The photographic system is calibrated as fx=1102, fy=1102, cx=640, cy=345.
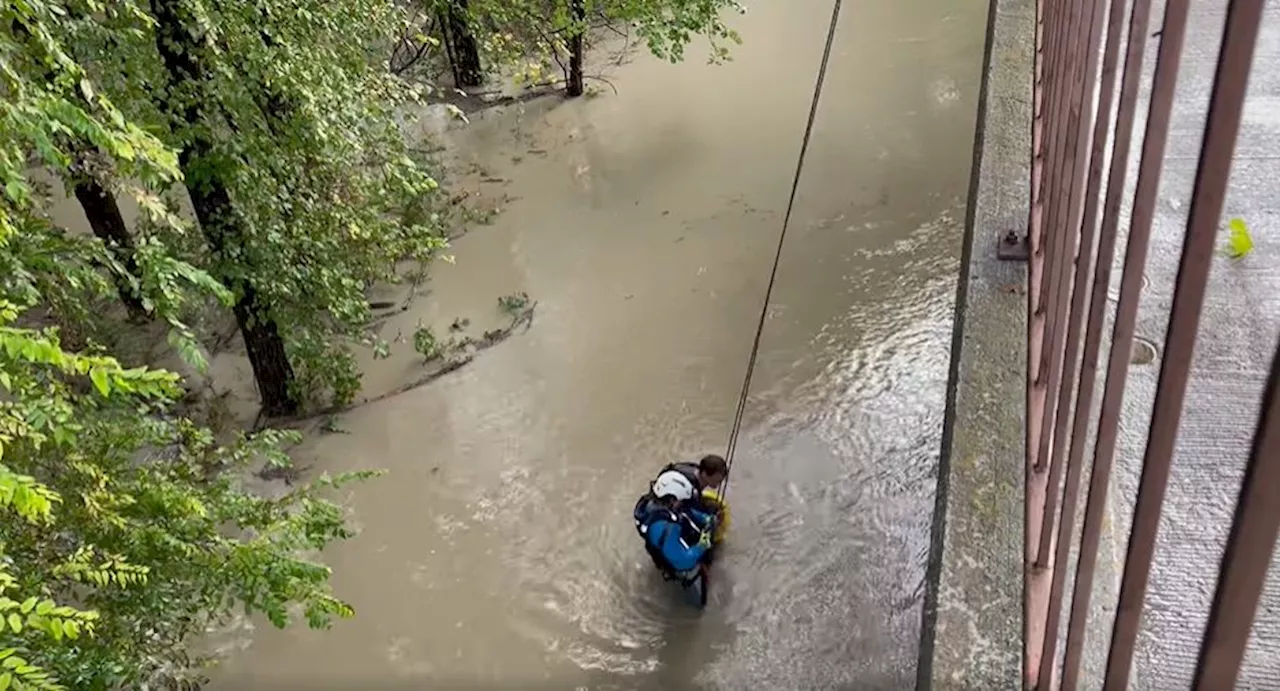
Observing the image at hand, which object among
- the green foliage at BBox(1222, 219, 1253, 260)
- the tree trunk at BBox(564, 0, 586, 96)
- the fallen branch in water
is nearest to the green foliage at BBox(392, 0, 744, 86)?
the tree trunk at BBox(564, 0, 586, 96)

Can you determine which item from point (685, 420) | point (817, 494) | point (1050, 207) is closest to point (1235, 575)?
point (1050, 207)

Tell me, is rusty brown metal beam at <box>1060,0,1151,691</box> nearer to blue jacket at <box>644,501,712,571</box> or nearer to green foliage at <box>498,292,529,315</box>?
blue jacket at <box>644,501,712,571</box>

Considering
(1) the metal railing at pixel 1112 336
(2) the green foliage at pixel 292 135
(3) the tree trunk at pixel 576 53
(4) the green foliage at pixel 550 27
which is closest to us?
(1) the metal railing at pixel 1112 336

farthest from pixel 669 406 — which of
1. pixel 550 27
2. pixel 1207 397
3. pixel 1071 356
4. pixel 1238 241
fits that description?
pixel 550 27

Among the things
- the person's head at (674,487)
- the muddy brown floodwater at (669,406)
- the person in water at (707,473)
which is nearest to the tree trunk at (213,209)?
the muddy brown floodwater at (669,406)

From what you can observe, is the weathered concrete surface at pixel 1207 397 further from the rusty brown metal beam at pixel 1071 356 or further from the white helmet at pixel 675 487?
the white helmet at pixel 675 487

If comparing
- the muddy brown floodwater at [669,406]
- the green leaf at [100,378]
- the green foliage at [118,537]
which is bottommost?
the muddy brown floodwater at [669,406]

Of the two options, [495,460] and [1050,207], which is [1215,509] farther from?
[495,460]

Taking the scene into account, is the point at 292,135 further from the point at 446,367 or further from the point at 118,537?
the point at 118,537
